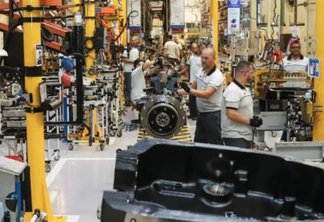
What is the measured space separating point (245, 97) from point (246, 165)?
7.59 ft

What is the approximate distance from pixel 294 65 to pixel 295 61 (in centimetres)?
15

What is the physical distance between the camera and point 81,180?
21.0 feet

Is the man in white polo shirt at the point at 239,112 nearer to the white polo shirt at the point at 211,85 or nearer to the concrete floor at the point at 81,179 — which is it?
the white polo shirt at the point at 211,85

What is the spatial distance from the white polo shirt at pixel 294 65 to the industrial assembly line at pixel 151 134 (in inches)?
0.6

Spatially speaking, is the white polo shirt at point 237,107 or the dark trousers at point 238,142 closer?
the white polo shirt at point 237,107

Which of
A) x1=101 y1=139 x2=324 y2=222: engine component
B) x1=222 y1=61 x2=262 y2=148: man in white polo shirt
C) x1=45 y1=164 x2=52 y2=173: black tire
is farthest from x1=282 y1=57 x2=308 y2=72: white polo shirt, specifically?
x1=101 y1=139 x2=324 y2=222: engine component

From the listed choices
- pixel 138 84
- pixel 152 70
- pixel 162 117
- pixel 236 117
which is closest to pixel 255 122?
pixel 236 117

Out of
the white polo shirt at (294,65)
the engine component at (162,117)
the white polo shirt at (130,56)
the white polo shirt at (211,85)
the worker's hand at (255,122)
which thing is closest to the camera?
the worker's hand at (255,122)

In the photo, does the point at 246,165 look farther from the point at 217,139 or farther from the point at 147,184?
the point at 217,139

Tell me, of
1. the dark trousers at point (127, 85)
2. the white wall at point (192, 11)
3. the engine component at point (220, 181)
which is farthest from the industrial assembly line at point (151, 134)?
the white wall at point (192, 11)

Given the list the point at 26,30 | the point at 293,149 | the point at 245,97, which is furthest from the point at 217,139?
the point at 26,30

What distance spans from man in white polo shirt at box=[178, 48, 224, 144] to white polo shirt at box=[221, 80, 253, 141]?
0.77 metres

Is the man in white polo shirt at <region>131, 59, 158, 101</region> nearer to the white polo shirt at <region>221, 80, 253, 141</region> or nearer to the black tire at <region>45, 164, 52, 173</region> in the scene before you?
the black tire at <region>45, 164, 52, 173</region>

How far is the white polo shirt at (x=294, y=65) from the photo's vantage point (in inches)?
326
